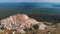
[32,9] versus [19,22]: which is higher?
[32,9]

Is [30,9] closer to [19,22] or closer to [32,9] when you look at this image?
[32,9]

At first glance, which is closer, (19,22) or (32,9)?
(19,22)

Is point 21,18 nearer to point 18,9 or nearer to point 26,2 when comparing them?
point 18,9

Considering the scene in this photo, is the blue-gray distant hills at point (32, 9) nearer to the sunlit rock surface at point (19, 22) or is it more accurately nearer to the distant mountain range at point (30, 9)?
the distant mountain range at point (30, 9)

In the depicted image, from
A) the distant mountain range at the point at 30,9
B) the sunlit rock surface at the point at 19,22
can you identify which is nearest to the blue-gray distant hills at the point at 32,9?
the distant mountain range at the point at 30,9

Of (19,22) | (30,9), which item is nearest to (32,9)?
(30,9)
